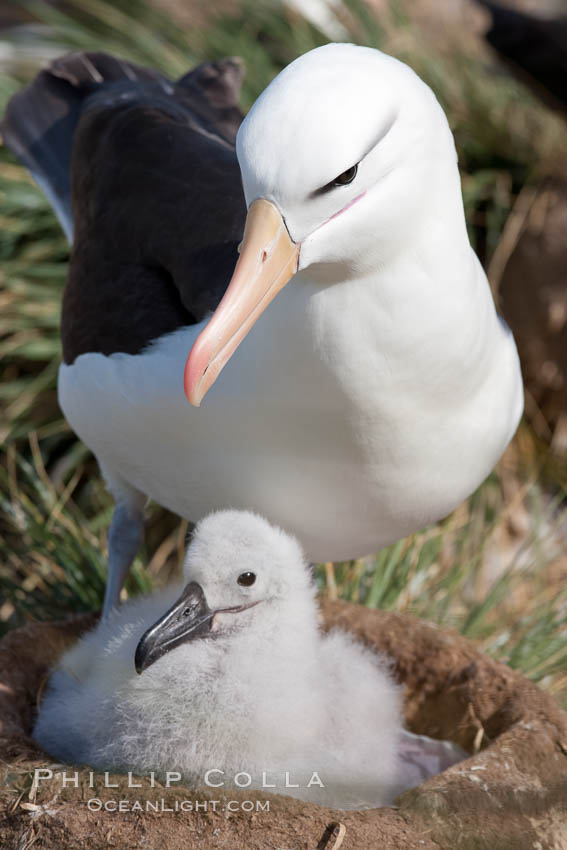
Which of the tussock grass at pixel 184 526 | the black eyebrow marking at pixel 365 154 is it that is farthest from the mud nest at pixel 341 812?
the black eyebrow marking at pixel 365 154

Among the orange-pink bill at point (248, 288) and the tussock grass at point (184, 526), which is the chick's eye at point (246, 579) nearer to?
the orange-pink bill at point (248, 288)

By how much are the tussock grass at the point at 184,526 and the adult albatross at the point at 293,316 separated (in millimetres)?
892

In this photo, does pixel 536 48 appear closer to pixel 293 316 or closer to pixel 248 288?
pixel 293 316

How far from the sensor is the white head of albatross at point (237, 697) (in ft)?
9.74

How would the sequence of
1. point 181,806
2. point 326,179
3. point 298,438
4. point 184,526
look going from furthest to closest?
point 184,526
point 298,438
point 181,806
point 326,179

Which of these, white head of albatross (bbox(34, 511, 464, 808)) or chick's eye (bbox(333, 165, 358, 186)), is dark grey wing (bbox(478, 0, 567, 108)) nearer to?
white head of albatross (bbox(34, 511, 464, 808))

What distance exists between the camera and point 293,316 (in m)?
2.74

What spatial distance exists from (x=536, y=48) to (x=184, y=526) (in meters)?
3.33

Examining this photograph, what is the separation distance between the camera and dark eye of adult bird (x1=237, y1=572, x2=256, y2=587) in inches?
121

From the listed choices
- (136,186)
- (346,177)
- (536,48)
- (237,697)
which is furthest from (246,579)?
(536,48)

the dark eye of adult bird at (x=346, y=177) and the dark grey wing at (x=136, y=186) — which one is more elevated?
the dark eye of adult bird at (x=346, y=177)

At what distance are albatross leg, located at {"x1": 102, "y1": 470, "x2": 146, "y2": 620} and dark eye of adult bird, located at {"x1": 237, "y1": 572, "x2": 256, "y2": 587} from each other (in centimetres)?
90

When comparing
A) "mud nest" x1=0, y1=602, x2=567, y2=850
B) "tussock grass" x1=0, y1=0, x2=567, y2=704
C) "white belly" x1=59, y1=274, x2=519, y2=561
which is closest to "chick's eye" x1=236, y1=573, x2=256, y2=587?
"white belly" x1=59, y1=274, x2=519, y2=561

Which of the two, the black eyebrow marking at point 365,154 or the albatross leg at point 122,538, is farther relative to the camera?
the albatross leg at point 122,538
